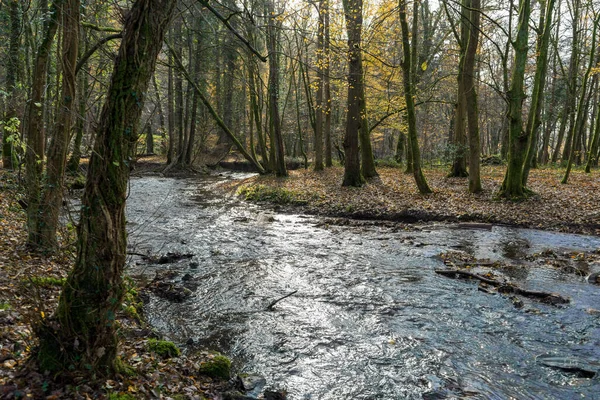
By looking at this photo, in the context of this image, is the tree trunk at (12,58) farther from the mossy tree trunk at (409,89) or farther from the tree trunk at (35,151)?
the mossy tree trunk at (409,89)

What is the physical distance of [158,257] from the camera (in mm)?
9406

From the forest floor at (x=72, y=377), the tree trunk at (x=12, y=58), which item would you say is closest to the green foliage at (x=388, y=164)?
the tree trunk at (x=12, y=58)

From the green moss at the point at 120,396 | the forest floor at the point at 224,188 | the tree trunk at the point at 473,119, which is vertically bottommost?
the green moss at the point at 120,396

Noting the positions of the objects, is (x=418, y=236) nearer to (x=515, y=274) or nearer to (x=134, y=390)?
(x=515, y=274)

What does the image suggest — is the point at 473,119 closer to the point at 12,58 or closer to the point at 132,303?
the point at 132,303

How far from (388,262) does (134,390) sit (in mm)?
6937

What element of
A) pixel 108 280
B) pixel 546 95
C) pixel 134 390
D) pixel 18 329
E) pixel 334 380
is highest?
pixel 546 95

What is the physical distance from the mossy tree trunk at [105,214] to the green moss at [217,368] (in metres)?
1.31

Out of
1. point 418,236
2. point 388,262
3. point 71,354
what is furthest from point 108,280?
point 418,236

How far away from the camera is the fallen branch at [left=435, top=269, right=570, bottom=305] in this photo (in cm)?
715

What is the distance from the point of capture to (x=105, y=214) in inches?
138

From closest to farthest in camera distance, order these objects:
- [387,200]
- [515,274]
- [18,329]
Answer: [18,329], [515,274], [387,200]

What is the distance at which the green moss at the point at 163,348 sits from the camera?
486 centimetres

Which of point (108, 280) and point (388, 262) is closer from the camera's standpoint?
point (108, 280)
